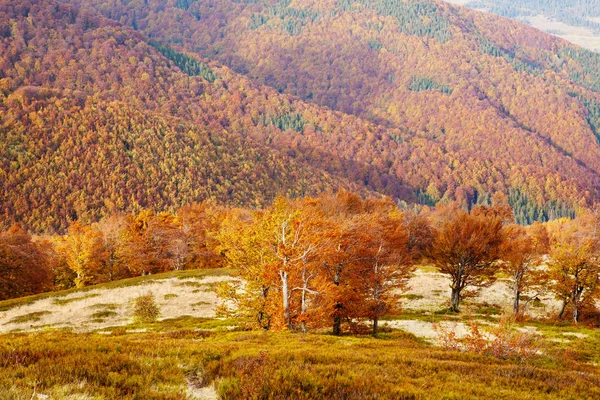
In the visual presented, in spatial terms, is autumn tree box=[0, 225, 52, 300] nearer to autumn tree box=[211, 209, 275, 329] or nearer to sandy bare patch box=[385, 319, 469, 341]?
autumn tree box=[211, 209, 275, 329]

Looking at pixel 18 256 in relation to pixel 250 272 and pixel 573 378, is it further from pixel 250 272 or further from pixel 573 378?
pixel 573 378

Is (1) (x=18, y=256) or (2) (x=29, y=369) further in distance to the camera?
(1) (x=18, y=256)

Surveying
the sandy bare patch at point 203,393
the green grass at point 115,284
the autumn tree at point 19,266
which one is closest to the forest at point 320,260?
the autumn tree at point 19,266

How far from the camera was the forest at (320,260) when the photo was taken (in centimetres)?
3309

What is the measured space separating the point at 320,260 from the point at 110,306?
4152cm

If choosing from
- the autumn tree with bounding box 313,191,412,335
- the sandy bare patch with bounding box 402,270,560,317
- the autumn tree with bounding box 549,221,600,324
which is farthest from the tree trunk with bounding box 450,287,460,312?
the autumn tree with bounding box 313,191,412,335

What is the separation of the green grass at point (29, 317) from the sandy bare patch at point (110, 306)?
10.1 inches

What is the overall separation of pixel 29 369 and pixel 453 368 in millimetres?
14287

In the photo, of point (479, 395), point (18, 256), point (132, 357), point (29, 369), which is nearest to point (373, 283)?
point (479, 395)

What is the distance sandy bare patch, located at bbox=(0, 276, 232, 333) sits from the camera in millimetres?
51156

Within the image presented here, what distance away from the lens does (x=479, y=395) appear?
1124cm

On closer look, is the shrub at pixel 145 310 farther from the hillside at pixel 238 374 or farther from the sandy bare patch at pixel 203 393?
the sandy bare patch at pixel 203 393

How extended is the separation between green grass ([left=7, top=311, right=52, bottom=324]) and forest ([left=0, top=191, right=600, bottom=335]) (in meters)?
24.1

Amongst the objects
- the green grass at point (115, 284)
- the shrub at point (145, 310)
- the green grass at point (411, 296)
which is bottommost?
the green grass at point (115, 284)
